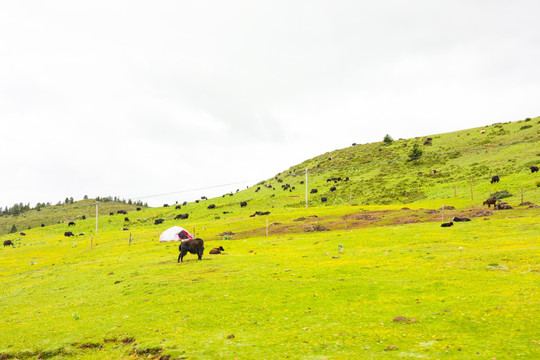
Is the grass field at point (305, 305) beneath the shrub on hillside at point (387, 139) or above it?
beneath

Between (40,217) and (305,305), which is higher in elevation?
(40,217)

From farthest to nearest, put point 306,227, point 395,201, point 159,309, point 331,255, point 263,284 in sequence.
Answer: point 395,201
point 306,227
point 331,255
point 263,284
point 159,309

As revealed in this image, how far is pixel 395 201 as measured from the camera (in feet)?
269

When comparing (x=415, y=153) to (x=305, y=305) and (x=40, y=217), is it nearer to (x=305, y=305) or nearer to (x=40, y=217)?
(x=305, y=305)

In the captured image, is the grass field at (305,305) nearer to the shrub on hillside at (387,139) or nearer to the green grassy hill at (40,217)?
the shrub on hillside at (387,139)

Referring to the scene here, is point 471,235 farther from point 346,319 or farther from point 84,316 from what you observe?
point 84,316

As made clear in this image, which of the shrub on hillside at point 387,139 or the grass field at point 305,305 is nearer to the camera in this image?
the grass field at point 305,305

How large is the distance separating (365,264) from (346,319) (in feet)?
37.6

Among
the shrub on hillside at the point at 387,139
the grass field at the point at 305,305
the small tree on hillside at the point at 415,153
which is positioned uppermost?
the shrub on hillside at the point at 387,139

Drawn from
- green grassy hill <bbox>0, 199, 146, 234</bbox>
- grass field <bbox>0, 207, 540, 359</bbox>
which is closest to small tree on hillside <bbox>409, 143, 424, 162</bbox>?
grass field <bbox>0, 207, 540, 359</bbox>

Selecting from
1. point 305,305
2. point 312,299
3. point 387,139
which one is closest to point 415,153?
point 387,139

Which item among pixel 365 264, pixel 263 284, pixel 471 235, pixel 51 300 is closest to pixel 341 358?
pixel 263 284

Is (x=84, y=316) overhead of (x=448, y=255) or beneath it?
beneath

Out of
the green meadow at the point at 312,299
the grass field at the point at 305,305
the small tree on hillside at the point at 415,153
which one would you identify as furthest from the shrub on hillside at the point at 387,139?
the grass field at the point at 305,305
